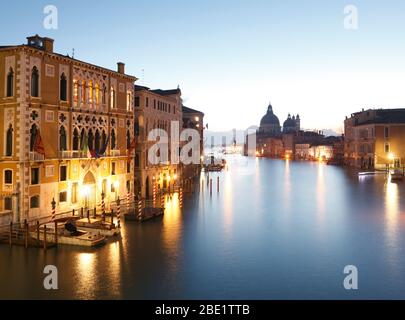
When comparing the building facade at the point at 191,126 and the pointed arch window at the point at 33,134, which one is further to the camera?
the building facade at the point at 191,126

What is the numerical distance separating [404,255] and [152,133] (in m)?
30.9

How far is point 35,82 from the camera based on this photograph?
27.6m

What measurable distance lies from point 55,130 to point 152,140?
17.8 meters

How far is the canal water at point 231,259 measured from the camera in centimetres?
1582

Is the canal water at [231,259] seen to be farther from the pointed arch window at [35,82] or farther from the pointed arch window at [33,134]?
the pointed arch window at [35,82]

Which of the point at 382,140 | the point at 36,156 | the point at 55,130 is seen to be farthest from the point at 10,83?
the point at 382,140

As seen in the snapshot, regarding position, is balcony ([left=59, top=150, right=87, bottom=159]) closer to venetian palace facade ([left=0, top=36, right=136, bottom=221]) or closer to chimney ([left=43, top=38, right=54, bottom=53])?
venetian palace facade ([left=0, top=36, right=136, bottom=221])

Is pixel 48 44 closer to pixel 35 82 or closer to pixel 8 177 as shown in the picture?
pixel 35 82

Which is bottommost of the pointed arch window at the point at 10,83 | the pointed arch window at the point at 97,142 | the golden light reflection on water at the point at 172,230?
the golden light reflection on water at the point at 172,230

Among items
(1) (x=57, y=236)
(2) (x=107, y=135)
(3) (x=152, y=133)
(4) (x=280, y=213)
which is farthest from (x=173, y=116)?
(1) (x=57, y=236)

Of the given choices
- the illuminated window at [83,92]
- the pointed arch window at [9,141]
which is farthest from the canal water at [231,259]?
the illuminated window at [83,92]

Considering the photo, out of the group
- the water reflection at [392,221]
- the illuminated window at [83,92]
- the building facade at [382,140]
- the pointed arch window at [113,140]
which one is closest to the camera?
the water reflection at [392,221]

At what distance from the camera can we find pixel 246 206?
39125 mm

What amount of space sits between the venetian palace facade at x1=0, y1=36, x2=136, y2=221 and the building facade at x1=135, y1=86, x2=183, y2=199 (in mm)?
5723
